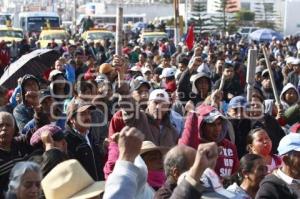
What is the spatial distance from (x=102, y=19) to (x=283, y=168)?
63346 millimetres

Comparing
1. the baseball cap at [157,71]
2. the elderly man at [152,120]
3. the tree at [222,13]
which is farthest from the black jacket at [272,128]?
the tree at [222,13]

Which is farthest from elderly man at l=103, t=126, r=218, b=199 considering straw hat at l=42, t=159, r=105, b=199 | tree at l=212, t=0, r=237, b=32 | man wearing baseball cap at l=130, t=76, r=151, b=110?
tree at l=212, t=0, r=237, b=32

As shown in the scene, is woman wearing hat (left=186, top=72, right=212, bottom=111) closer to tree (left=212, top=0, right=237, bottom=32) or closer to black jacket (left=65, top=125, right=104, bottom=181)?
black jacket (left=65, top=125, right=104, bottom=181)

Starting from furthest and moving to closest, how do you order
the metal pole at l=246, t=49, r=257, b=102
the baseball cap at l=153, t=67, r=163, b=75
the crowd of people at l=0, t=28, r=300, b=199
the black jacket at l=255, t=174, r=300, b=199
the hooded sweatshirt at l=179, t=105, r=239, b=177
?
the baseball cap at l=153, t=67, r=163, b=75, the metal pole at l=246, t=49, r=257, b=102, the hooded sweatshirt at l=179, t=105, r=239, b=177, the black jacket at l=255, t=174, r=300, b=199, the crowd of people at l=0, t=28, r=300, b=199

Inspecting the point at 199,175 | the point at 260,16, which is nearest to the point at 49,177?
the point at 199,175

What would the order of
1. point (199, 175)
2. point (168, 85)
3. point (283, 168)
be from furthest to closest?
point (168, 85), point (283, 168), point (199, 175)

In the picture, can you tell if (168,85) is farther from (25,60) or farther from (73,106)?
(73,106)

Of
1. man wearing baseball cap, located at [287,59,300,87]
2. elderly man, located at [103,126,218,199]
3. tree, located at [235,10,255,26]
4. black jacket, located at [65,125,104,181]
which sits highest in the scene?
elderly man, located at [103,126,218,199]

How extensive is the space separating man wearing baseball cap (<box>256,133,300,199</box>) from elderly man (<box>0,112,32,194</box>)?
2.04 meters

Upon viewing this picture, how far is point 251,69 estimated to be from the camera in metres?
11.9

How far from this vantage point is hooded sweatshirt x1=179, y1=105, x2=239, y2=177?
782cm

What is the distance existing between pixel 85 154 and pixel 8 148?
0.88 m

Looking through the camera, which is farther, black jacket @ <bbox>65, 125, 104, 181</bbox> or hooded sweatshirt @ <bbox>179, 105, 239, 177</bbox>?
black jacket @ <bbox>65, 125, 104, 181</bbox>

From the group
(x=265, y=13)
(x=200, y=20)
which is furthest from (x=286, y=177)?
(x=265, y=13)
